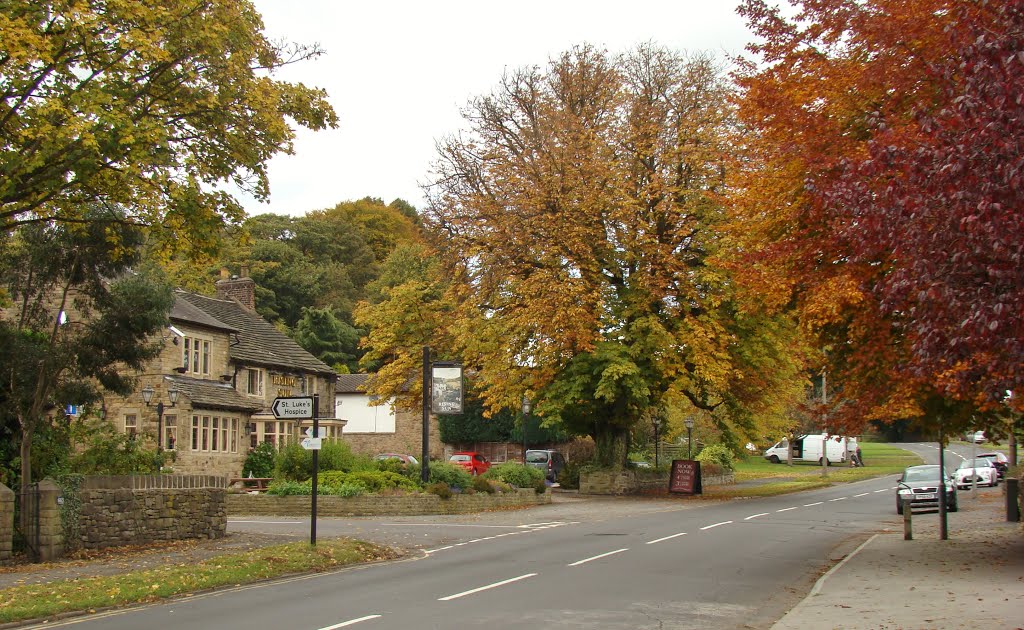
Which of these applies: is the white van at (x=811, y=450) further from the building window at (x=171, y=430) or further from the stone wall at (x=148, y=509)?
the stone wall at (x=148, y=509)

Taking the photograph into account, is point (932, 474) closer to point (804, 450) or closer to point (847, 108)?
point (847, 108)

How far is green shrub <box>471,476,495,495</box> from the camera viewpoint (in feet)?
112

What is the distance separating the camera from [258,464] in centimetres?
4300

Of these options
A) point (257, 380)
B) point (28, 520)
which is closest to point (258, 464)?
point (257, 380)

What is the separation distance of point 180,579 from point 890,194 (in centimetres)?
1133

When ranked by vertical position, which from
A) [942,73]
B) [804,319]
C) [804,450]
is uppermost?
[942,73]

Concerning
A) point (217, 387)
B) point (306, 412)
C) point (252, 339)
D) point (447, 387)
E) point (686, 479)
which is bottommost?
point (686, 479)

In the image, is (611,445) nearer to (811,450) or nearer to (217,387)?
(217,387)

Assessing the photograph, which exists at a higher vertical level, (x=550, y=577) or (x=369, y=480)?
(x=369, y=480)

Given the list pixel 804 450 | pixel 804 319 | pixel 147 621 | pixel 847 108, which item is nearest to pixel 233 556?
pixel 147 621

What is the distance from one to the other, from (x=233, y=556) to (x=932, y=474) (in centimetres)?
2677

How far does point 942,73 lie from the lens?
942cm

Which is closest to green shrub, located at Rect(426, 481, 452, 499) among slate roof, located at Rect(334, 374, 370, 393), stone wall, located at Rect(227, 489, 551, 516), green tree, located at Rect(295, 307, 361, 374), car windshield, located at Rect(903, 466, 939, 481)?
stone wall, located at Rect(227, 489, 551, 516)

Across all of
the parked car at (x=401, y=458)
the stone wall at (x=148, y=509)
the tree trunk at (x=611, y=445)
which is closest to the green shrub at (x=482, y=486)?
the parked car at (x=401, y=458)
